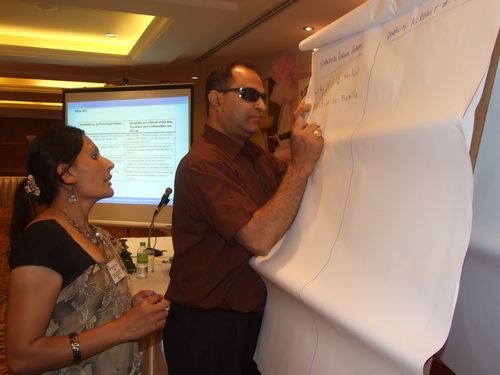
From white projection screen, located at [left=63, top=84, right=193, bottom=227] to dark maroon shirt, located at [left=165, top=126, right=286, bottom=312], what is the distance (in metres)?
1.94

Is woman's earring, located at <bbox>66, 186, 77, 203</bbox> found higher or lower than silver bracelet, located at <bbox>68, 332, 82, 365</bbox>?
higher

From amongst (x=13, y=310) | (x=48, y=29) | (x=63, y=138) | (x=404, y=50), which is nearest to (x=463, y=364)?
(x=404, y=50)

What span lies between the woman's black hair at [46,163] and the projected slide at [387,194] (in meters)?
0.73

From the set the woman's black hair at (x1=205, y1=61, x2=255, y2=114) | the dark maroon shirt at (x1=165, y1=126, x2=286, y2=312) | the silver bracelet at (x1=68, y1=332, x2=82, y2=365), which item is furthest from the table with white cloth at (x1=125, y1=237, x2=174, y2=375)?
the woman's black hair at (x1=205, y1=61, x2=255, y2=114)

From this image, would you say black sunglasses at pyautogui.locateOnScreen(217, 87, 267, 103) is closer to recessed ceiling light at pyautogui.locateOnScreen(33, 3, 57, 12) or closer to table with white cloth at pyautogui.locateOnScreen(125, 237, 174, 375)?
table with white cloth at pyautogui.locateOnScreen(125, 237, 174, 375)

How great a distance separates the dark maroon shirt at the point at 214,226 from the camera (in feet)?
4.38

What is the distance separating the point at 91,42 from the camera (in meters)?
6.04

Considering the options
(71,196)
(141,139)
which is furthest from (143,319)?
(141,139)

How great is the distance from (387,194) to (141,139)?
3.01 metres

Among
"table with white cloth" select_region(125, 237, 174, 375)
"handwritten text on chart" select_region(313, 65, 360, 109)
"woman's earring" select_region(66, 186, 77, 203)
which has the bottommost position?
"table with white cloth" select_region(125, 237, 174, 375)

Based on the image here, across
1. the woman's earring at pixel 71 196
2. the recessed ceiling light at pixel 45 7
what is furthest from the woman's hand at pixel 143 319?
the recessed ceiling light at pixel 45 7

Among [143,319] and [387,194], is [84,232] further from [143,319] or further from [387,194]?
[387,194]

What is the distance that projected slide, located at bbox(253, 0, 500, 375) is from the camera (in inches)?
25.5

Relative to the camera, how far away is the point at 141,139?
11.7 ft
